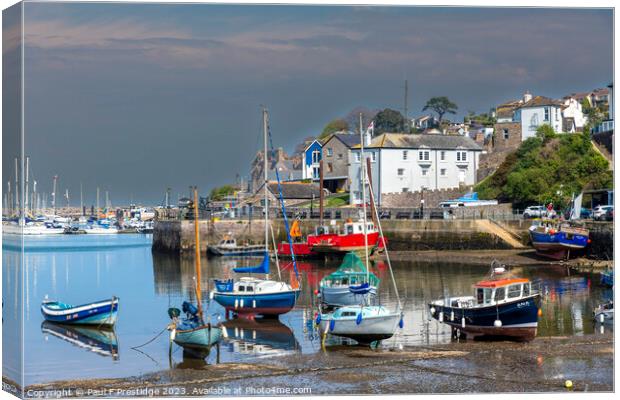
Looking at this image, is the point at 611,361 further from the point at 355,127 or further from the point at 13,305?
the point at 355,127

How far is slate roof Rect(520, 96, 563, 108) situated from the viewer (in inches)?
2463

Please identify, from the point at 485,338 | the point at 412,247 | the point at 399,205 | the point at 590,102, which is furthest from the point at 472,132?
the point at 485,338

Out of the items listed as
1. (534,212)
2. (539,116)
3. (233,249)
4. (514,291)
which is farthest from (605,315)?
(539,116)

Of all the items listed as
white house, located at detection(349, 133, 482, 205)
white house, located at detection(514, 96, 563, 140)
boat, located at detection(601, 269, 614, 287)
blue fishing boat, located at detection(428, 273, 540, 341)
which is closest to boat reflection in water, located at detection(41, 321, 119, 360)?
blue fishing boat, located at detection(428, 273, 540, 341)

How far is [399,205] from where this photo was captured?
56156mm

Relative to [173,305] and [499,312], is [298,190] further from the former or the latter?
[499,312]

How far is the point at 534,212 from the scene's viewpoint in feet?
161

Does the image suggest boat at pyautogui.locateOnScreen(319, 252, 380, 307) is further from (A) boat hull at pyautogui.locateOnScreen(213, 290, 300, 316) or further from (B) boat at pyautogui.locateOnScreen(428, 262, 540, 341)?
(B) boat at pyautogui.locateOnScreen(428, 262, 540, 341)

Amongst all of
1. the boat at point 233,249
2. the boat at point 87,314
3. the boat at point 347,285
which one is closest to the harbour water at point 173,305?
the boat at point 87,314

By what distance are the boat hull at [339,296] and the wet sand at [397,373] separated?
19.0ft

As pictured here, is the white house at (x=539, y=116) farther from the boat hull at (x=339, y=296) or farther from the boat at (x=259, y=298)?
the boat at (x=259, y=298)

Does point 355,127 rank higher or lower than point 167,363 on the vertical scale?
higher

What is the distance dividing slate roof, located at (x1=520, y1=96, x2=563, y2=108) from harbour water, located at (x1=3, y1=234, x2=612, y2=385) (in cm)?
2283

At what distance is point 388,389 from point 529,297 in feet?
21.9
